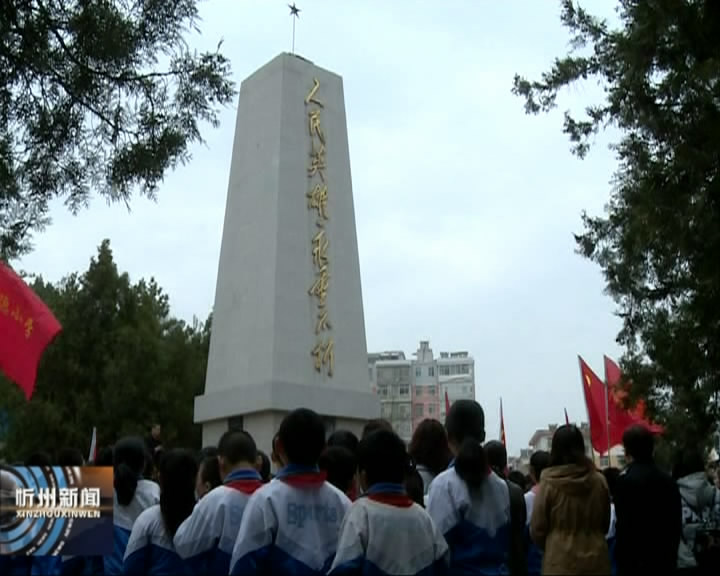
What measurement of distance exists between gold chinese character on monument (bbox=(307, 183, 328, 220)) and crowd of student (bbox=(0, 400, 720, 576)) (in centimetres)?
961

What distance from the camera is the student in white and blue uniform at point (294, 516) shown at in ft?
10.2

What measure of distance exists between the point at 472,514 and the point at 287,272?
1013 centimetres

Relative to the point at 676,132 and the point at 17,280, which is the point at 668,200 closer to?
the point at 676,132

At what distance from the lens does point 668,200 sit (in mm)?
5973

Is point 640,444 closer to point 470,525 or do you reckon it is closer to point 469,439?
point 469,439

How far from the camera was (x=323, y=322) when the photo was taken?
14.0 metres

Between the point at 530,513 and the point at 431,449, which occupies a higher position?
the point at 431,449

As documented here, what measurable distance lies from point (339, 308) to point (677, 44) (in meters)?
8.90

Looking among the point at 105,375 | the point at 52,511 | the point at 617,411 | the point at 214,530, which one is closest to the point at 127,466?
the point at 214,530

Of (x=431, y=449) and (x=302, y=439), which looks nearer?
(x=302, y=439)

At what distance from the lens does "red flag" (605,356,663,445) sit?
37.8 ft

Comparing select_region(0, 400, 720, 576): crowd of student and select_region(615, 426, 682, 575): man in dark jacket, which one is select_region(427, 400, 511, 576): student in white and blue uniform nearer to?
select_region(0, 400, 720, 576): crowd of student

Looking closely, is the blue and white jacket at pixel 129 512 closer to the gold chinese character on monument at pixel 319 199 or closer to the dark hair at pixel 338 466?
the dark hair at pixel 338 466

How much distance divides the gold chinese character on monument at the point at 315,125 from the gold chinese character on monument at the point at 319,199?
844mm
